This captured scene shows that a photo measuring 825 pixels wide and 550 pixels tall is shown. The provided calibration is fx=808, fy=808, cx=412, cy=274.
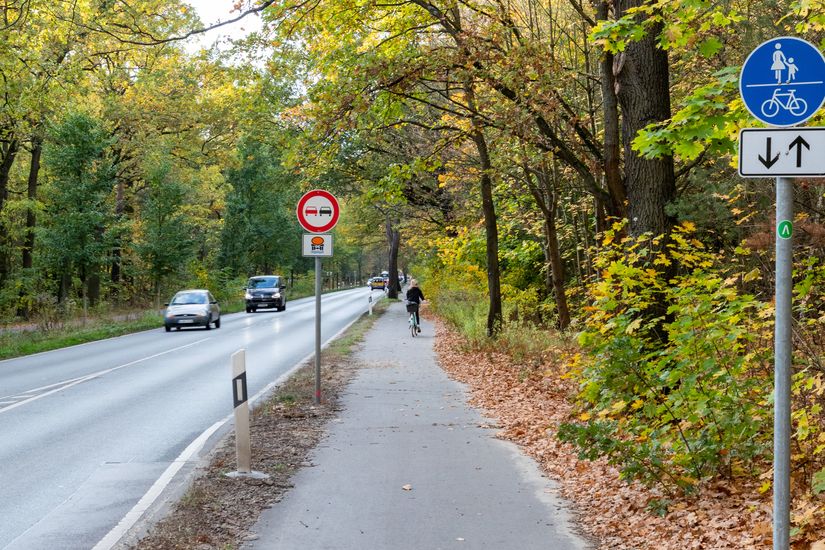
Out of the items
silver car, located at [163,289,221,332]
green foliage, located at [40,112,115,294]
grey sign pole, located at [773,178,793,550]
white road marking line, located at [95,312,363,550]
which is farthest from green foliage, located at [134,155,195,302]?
grey sign pole, located at [773,178,793,550]

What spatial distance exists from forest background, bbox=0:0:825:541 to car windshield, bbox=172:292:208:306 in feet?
10.6

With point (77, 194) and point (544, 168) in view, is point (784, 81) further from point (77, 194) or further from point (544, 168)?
point (77, 194)

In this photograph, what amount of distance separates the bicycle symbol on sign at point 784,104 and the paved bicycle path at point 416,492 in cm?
312

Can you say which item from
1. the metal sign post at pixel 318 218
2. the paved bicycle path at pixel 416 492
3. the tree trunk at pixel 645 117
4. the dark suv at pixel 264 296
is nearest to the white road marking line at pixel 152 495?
the paved bicycle path at pixel 416 492

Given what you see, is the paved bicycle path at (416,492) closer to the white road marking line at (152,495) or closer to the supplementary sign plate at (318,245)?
the white road marking line at (152,495)

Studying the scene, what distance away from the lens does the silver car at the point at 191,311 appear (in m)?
30.8

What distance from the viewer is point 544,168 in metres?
19.7

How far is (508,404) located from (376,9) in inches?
317

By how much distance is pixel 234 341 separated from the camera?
82.4ft

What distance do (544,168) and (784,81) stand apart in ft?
51.2

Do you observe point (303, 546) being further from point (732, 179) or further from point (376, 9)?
point (376, 9)

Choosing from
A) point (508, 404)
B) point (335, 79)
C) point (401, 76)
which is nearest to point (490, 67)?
point (401, 76)

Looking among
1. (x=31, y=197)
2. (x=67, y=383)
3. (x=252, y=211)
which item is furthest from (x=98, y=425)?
(x=252, y=211)

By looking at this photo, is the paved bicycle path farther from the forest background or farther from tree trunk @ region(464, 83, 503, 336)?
tree trunk @ region(464, 83, 503, 336)
